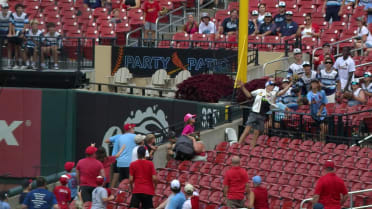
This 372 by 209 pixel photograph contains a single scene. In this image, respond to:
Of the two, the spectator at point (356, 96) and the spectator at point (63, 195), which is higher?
the spectator at point (356, 96)

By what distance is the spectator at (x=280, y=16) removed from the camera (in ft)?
81.1

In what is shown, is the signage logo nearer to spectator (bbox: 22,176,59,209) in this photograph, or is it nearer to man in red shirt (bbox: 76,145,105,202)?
man in red shirt (bbox: 76,145,105,202)

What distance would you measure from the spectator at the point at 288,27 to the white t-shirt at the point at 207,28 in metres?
2.02

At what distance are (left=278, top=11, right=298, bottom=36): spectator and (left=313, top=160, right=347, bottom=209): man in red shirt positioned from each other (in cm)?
1051

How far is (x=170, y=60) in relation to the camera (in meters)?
25.6

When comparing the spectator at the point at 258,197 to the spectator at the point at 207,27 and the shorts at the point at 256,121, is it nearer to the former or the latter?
the shorts at the point at 256,121

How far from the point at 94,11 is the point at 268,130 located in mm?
10298

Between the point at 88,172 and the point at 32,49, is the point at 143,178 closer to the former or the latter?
the point at 88,172

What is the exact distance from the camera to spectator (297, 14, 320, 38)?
79.8ft

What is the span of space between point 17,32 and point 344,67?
885 centimetres

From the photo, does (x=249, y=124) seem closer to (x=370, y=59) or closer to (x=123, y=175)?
(x=123, y=175)

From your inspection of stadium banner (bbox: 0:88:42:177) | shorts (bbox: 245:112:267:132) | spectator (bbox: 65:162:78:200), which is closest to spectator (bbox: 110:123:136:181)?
spectator (bbox: 65:162:78:200)

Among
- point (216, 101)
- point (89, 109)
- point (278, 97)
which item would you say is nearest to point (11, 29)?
point (89, 109)

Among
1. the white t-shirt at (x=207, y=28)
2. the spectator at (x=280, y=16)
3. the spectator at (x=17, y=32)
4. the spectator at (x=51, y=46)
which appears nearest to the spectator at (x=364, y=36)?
the spectator at (x=280, y=16)
